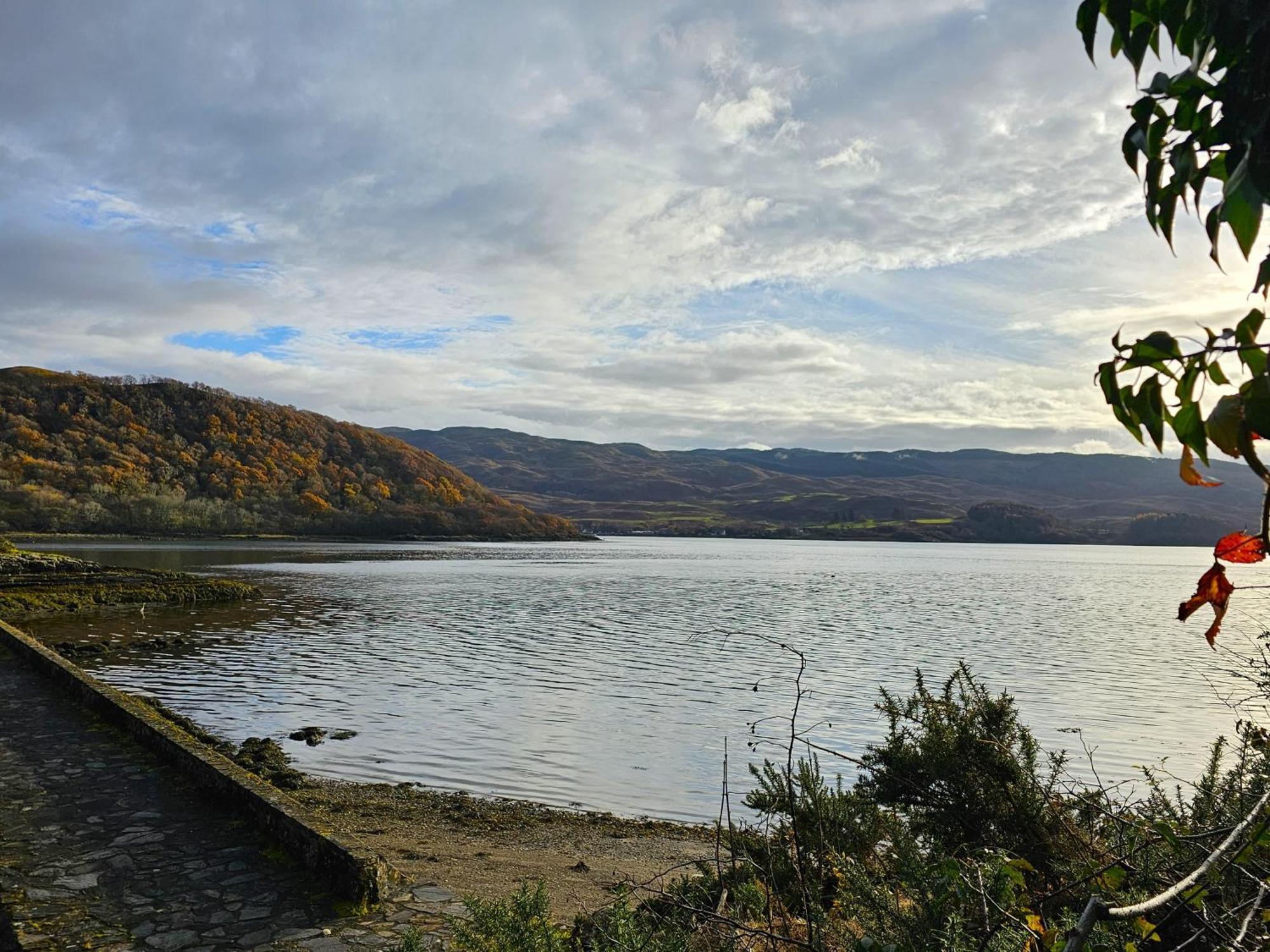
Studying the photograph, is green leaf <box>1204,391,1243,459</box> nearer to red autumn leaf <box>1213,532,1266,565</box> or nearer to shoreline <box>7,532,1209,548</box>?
red autumn leaf <box>1213,532,1266,565</box>

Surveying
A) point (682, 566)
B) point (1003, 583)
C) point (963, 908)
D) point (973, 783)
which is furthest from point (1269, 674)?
point (682, 566)

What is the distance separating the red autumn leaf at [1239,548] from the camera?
1314 millimetres

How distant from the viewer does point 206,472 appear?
120m

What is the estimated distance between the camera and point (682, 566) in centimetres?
7912

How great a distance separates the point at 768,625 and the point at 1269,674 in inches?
1100

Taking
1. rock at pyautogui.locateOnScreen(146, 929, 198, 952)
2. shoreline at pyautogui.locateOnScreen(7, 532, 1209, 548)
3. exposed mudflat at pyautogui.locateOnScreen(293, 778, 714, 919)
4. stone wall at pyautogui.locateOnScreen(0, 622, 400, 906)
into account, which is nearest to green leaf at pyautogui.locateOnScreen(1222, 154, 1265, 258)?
rock at pyautogui.locateOnScreen(146, 929, 198, 952)

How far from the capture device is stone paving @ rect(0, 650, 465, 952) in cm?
494

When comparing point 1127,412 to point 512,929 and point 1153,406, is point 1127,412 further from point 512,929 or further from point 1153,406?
point 512,929

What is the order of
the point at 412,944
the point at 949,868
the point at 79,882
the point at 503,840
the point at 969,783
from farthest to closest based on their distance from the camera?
the point at 503,840 → the point at 969,783 → the point at 79,882 → the point at 412,944 → the point at 949,868

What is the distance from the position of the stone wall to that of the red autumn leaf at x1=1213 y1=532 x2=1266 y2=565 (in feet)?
18.4

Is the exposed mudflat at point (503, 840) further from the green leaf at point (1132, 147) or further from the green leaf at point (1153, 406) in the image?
the green leaf at point (1132, 147)

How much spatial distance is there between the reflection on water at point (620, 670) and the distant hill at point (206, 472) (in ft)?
181

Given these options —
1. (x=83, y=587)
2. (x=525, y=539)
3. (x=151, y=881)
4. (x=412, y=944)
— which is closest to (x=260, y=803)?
(x=151, y=881)

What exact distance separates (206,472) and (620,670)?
114 meters
